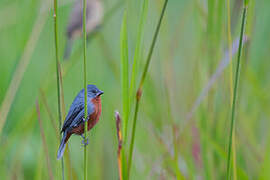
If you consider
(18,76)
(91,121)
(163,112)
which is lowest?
(163,112)

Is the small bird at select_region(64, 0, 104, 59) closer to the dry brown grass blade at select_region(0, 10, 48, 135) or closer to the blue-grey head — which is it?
the dry brown grass blade at select_region(0, 10, 48, 135)

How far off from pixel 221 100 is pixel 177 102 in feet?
2.44

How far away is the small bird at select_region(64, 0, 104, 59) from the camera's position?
1.99 meters

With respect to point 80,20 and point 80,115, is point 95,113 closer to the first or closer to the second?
point 80,115

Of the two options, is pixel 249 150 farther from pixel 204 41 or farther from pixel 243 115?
pixel 204 41

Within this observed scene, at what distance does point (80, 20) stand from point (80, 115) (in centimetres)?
153

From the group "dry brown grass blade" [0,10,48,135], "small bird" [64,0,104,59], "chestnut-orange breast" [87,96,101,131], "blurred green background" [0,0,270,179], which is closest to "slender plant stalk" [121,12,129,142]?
"chestnut-orange breast" [87,96,101,131]

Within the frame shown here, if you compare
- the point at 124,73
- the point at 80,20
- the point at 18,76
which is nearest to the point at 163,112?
the point at 18,76

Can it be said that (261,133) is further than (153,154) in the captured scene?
Yes

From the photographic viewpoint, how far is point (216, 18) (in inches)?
48.1

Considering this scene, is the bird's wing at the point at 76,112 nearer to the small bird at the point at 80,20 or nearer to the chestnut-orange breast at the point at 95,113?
the chestnut-orange breast at the point at 95,113

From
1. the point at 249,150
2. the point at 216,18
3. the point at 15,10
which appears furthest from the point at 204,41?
the point at 15,10

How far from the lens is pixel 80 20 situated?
6.92ft

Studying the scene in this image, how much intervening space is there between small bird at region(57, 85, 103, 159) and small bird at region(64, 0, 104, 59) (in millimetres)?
1193
